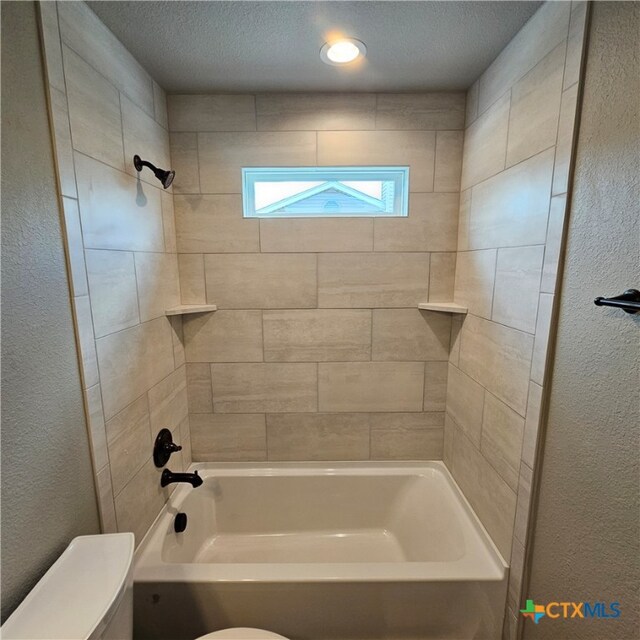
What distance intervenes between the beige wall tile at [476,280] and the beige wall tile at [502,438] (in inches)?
15.5

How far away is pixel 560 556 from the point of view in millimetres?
962

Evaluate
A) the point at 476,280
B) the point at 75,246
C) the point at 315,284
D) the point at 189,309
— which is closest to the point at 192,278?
the point at 189,309

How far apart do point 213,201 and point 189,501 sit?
156 centimetres

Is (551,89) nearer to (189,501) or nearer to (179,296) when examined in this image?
(179,296)

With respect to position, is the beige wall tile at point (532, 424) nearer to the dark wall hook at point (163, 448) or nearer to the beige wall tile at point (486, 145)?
the beige wall tile at point (486, 145)

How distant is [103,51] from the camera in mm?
1114

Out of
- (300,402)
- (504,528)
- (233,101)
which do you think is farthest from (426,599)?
(233,101)

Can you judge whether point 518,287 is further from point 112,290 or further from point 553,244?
point 112,290

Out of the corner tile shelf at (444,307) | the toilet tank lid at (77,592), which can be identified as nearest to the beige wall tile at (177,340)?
the toilet tank lid at (77,592)

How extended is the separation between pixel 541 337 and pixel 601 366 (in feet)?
0.71

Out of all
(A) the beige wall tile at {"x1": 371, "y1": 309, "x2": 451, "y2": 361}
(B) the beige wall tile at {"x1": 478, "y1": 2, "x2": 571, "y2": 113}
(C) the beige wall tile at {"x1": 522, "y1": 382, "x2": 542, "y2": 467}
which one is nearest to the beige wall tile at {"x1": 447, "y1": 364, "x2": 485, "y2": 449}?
(A) the beige wall tile at {"x1": 371, "y1": 309, "x2": 451, "y2": 361}

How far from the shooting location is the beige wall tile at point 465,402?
4.75 feet

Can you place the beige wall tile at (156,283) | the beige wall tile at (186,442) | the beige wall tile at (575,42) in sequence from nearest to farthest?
the beige wall tile at (575,42)
the beige wall tile at (156,283)
the beige wall tile at (186,442)

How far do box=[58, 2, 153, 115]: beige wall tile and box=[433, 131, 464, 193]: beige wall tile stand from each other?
1382mm
